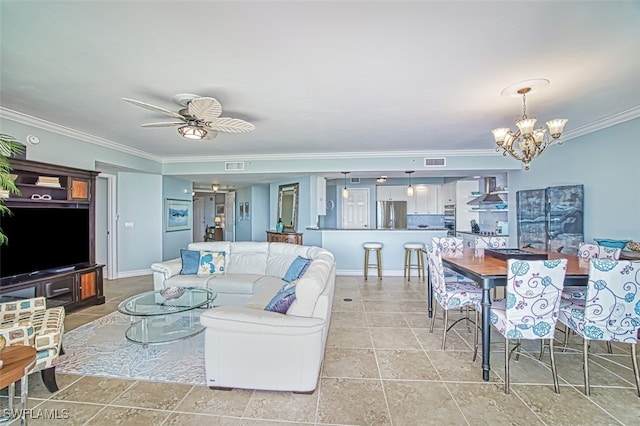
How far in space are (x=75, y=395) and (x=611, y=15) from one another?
14.5ft

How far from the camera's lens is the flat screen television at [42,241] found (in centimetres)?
327

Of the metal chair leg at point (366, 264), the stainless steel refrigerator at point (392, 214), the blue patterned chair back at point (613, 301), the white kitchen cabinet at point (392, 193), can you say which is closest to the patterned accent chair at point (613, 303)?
the blue patterned chair back at point (613, 301)

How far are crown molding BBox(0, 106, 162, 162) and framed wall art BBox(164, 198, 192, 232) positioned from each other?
4.64ft

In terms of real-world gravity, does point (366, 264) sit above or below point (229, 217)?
below

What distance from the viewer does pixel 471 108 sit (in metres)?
3.31

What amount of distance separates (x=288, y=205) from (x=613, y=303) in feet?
20.5

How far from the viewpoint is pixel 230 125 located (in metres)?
3.08

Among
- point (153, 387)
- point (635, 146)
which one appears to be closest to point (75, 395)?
point (153, 387)

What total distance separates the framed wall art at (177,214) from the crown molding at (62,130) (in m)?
1.41

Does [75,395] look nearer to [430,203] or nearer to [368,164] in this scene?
[368,164]

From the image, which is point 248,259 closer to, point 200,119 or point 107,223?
point 200,119

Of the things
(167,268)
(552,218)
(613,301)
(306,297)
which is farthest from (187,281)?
(552,218)

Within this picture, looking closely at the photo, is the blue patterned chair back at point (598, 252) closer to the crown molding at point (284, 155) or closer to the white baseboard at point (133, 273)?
the crown molding at point (284, 155)

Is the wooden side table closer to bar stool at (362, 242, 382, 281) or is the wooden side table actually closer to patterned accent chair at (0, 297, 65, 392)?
patterned accent chair at (0, 297, 65, 392)
